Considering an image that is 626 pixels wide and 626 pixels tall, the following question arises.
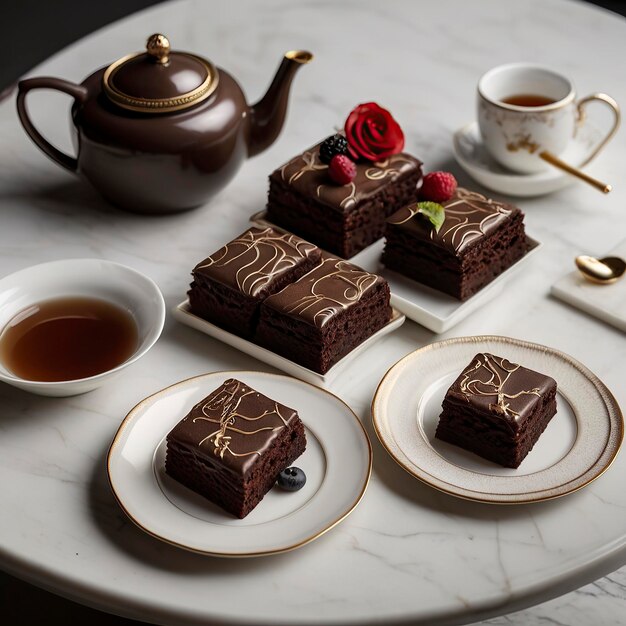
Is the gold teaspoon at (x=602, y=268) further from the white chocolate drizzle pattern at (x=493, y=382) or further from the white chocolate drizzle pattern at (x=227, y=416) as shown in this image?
the white chocolate drizzle pattern at (x=227, y=416)

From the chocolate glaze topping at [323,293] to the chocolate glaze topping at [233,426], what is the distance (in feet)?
0.69

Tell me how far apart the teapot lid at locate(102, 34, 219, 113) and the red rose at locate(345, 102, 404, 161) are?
34 centimetres

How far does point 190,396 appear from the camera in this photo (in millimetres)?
1687

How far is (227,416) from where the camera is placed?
1545 millimetres

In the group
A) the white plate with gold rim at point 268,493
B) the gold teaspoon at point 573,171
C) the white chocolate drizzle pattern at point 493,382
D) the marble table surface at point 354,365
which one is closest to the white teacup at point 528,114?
the gold teaspoon at point 573,171

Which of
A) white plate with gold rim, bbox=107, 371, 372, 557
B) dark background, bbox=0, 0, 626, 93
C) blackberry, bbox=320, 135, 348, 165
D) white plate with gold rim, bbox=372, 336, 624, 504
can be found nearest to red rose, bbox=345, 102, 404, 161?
blackberry, bbox=320, 135, 348, 165

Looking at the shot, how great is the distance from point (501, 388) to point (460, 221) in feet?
1.56

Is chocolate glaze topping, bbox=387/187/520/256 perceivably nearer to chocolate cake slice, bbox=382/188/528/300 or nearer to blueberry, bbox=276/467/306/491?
chocolate cake slice, bbox=382/188/528/300

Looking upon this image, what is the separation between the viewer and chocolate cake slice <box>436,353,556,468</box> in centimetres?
155

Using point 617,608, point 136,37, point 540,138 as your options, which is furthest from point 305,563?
point 136,37

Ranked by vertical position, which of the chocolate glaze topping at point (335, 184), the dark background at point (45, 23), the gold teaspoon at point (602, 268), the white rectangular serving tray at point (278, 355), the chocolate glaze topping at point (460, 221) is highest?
the chocolate glaze topping at point (460, 221)

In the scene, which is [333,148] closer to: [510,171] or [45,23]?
[510,171]

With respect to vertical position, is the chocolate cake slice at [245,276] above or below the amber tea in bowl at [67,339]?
above

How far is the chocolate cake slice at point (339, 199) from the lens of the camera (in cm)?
205
